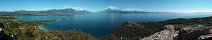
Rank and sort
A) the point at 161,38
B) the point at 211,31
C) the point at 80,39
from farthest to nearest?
the point at 80,39 → the point at 161,38 → the point at 211,31

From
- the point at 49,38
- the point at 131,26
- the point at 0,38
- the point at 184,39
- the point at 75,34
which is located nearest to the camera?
the point at 184,39

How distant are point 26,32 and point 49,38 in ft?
20.5

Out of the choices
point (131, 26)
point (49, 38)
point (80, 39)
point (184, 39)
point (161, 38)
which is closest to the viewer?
point (184, 39)

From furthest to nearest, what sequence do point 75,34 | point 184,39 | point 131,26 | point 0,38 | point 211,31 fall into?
point 131,26 < point 75,34 < point 0,38 < point 184,39 < point 211,31

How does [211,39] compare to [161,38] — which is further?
[161,38]

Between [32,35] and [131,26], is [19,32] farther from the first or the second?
[131,26]

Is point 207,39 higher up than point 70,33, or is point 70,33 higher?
point 207,39

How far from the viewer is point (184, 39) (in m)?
15.0

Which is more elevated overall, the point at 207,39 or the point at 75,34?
the point at 207,39

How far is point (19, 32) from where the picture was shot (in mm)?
42438

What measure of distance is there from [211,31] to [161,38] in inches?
410

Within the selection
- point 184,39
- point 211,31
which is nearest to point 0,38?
point 184,39

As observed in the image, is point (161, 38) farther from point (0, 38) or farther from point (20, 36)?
point (20, 36)

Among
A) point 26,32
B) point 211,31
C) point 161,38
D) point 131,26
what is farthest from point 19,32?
point 131,26
